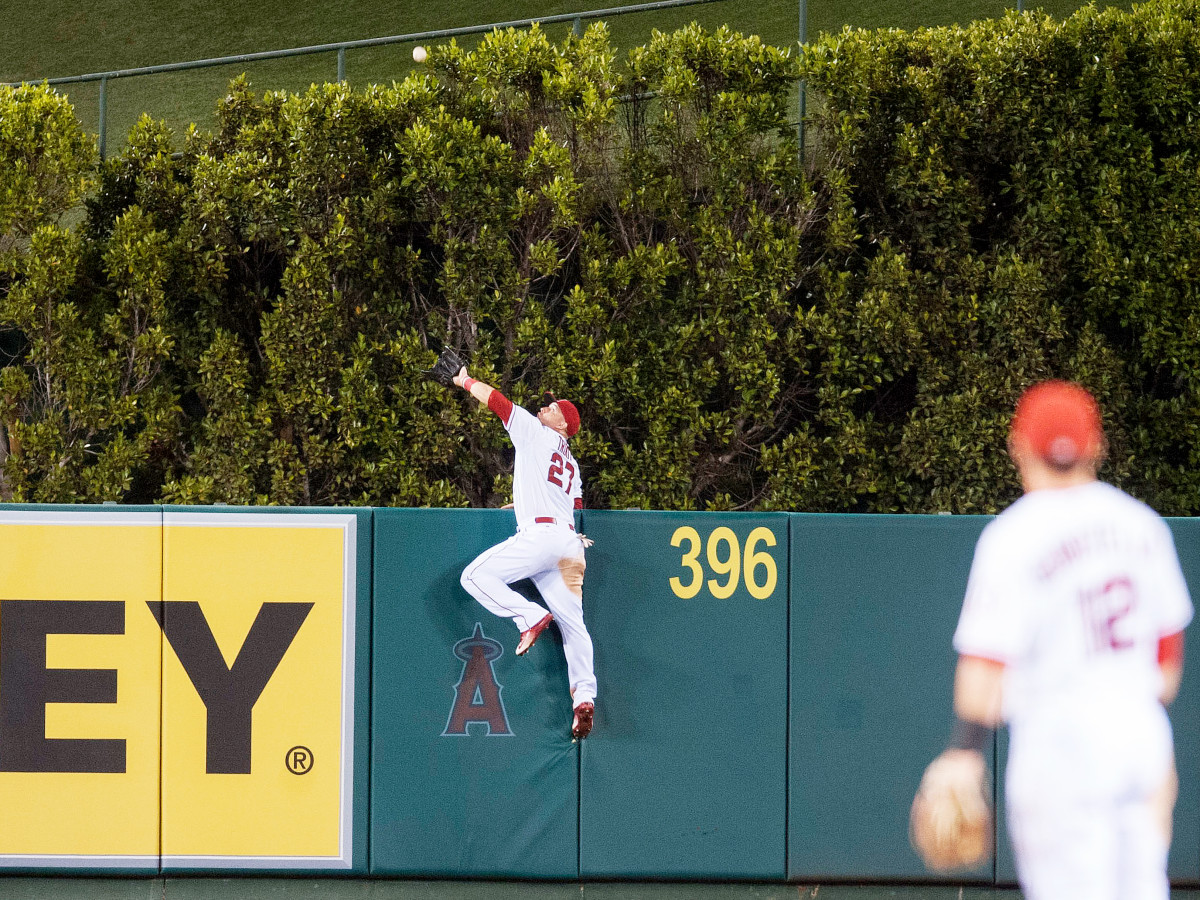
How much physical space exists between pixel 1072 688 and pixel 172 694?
4.79 meters

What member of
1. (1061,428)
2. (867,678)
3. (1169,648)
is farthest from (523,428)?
(1169,648)

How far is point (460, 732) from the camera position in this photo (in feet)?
18.9

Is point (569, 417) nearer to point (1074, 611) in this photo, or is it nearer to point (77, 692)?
point (77, 692)

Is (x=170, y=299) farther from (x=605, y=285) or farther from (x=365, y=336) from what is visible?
(x=605, y=285)

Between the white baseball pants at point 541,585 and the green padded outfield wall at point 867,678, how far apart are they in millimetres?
1252

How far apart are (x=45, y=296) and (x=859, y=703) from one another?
27.5ft

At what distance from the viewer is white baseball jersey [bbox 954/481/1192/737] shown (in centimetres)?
280

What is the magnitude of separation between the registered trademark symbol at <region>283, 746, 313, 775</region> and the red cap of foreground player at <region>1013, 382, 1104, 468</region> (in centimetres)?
439

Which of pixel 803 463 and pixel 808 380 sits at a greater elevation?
pixel 808 380

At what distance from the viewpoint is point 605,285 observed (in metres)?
9.60

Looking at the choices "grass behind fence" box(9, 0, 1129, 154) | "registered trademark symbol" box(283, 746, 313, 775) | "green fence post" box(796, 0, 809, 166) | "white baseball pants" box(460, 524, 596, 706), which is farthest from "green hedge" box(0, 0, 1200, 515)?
"registered trademark symbol" box(283, 746, 313, 775)

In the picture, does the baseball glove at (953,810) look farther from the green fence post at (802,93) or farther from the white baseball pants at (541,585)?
the green fence post at (802,93)

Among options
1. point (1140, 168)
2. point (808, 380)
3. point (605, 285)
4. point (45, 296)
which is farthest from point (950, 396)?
point (45, 296)

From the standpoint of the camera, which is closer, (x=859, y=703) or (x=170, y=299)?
(x=859, y=703)
